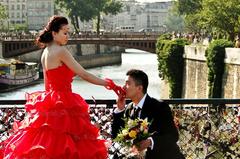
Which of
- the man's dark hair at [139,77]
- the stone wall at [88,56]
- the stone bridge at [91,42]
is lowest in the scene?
the stone wall at [88,56]

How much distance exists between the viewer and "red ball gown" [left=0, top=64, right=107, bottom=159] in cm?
527

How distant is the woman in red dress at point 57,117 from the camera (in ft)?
17.4

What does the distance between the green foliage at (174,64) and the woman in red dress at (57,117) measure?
30.7 metres

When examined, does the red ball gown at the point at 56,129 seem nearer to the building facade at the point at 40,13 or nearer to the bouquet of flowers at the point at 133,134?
the bouquet of flowers at the point at 133,134

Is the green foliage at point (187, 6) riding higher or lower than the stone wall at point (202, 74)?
higher

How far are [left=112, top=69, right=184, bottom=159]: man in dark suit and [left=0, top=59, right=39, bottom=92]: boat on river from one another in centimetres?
4684

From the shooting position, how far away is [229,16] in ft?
124

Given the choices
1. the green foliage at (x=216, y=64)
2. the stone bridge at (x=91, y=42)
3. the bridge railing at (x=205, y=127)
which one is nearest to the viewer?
the bridge railing at (x=205, y=127)

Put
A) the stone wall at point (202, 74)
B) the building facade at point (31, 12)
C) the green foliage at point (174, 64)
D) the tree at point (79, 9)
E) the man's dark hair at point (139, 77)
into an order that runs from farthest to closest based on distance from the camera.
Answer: the building facade at point (31, 12) < the tree at point (79, 9) < the green foliage at point (174, 64) < the stone wall at point (202, 74) < the man's dark hair at point (139, 77)

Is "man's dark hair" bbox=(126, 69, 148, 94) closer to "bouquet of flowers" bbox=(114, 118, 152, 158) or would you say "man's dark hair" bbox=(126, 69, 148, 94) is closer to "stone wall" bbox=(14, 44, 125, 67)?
"bouquet of flowers" bbox=(114, 118, 152, 158)

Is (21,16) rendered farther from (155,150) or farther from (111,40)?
(155,150)

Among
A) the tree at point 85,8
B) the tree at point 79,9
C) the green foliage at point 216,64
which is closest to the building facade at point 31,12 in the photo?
the tree at point 85,8

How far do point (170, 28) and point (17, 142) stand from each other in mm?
181288

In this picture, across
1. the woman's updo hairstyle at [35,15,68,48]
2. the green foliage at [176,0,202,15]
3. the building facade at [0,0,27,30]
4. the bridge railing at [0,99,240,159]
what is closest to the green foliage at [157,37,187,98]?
the bridge railing at [0,99,240,159]
